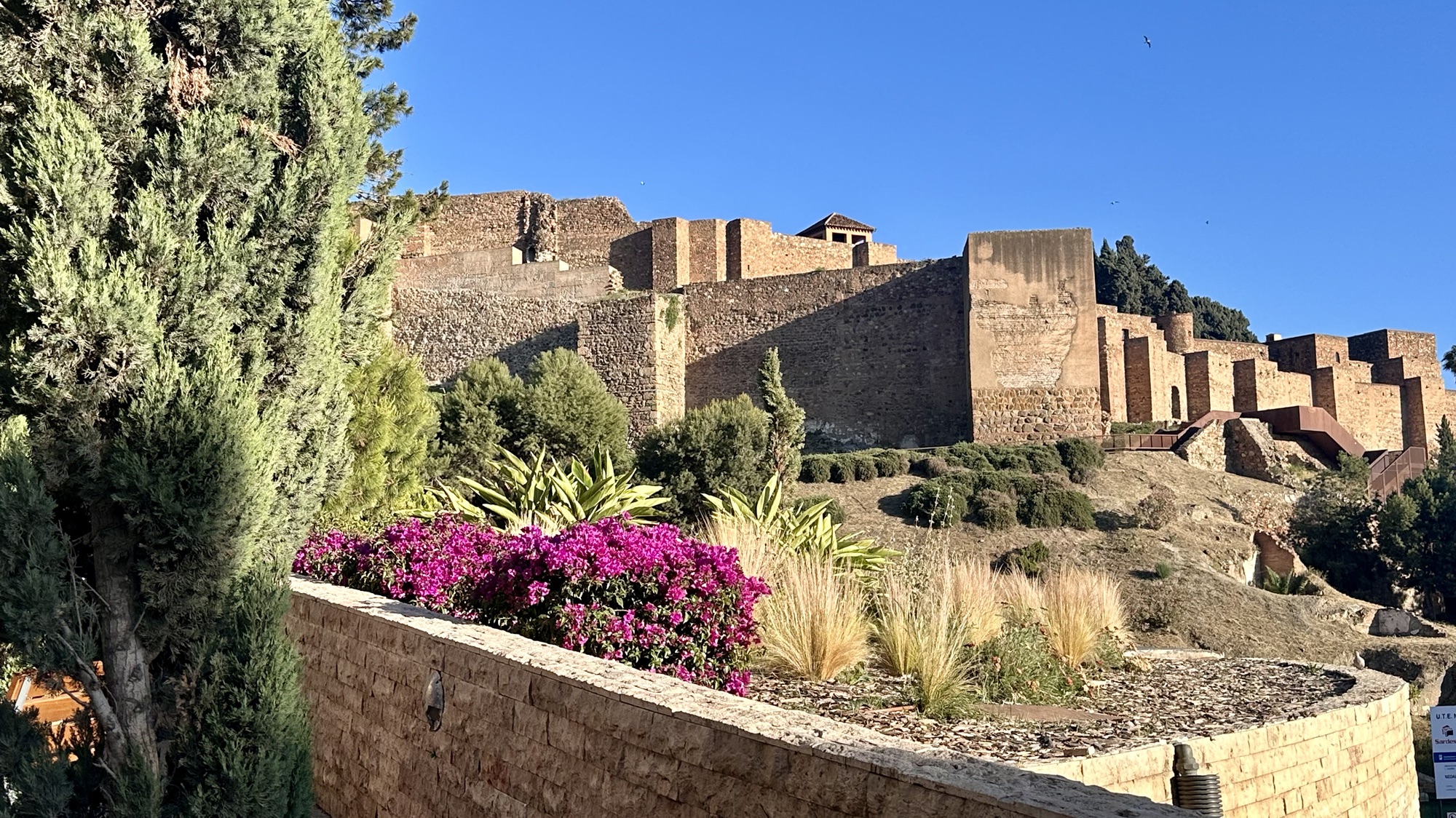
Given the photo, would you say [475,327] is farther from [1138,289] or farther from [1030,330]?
[1138,289]

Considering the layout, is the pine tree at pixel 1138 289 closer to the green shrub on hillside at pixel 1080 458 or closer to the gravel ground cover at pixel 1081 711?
the green shrub on hillside at pixel 1080 458

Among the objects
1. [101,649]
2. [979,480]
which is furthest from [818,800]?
[979,480]

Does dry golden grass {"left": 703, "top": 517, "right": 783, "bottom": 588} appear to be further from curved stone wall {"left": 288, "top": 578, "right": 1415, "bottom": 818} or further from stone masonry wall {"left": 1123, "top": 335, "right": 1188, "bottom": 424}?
stone masonry wall {"left": 1123, "top": 335, "right": 1188, "bottom": 424}

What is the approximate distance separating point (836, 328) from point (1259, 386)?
1432 cm

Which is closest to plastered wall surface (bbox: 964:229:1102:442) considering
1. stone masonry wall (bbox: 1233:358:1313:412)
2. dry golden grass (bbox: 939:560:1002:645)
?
stone masonry wall (bbox: 1233:358:1313:412)

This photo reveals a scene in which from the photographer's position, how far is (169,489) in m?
5.09

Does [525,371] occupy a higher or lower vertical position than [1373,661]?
higher

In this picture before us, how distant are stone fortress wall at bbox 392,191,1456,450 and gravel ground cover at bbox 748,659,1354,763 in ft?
55.4

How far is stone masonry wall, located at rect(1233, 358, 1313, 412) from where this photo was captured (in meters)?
32.8

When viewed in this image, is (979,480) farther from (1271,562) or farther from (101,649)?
(101,649)

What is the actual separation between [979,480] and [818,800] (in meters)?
18.5

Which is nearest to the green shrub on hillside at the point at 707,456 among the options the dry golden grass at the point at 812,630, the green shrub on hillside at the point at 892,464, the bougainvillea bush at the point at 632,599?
the green shrub on hillside at the point at 892,464

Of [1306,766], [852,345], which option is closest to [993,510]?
[852,345]

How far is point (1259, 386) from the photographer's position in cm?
3303
